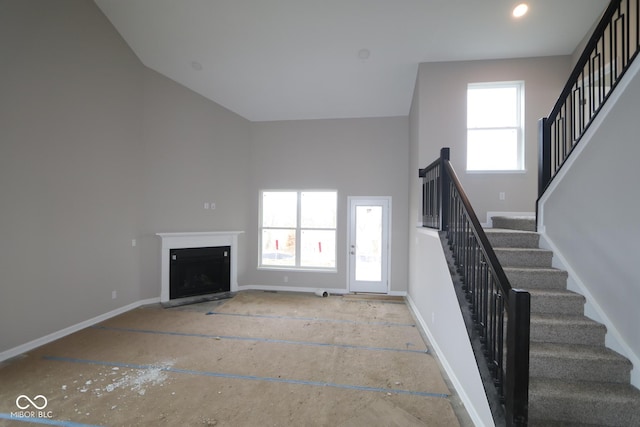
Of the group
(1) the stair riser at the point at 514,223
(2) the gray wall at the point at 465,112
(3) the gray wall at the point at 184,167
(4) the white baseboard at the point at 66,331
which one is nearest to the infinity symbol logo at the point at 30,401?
(4) the white baseboard at the point at 66,331

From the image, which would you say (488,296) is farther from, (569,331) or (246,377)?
(246,377)

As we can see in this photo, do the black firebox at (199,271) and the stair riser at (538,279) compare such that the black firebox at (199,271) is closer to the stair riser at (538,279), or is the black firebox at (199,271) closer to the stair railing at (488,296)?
the stair railing at (488,296)

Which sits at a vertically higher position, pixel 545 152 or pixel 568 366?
pixel 545 152

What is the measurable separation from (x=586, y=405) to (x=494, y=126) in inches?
142

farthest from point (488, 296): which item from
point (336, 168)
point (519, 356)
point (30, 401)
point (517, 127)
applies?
point (30, 401)

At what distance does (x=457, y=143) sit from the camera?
13.0 ft

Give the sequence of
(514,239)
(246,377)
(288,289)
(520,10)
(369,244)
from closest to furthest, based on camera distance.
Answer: (246,377) < (514,239) < (520,10) < (369,244) < (288,289)

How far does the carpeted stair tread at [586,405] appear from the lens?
1.70 metres

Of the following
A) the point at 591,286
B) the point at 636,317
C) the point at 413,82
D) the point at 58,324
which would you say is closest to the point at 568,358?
the point at 636,317

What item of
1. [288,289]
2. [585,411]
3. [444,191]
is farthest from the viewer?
[288,289]

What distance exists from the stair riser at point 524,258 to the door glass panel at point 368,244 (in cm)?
284

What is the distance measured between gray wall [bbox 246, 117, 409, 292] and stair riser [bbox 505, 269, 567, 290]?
2795 millimetres

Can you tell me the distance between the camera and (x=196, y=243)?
4.96 meters

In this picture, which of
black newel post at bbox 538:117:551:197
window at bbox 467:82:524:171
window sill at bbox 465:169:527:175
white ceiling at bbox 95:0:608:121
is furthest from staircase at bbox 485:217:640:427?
white ceiling at bbox 95:0:608:121
